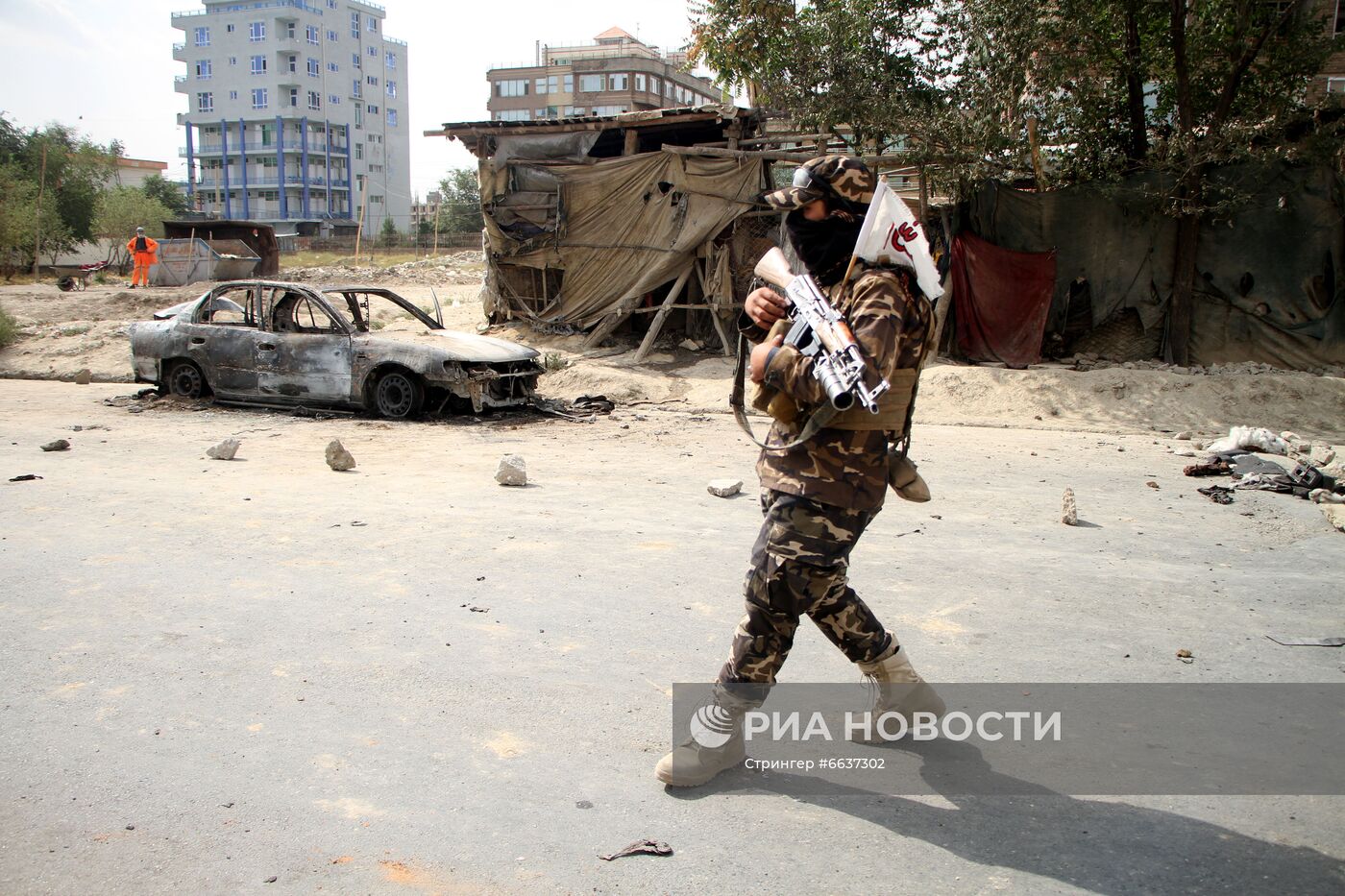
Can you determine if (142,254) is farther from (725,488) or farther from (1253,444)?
(1253,444)

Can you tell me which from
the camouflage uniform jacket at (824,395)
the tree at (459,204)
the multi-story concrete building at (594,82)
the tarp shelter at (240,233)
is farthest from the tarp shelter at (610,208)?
the multi-story concrete building at (594,82)

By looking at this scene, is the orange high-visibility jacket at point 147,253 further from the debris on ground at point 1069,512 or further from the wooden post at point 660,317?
the debris on ground at point 1069,512

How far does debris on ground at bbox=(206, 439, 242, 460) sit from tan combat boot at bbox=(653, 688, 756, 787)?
19.1 feet

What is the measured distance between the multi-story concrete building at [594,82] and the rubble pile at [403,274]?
137 ft

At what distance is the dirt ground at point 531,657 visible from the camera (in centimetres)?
238

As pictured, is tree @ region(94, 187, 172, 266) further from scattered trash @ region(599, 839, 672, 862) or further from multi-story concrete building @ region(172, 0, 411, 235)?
scattered trash @ region(599, 839, 672, 862)

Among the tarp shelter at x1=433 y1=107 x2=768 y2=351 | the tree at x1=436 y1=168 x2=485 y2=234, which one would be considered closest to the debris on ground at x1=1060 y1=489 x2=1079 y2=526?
the tarp shelter at x1=433 y1=107 x2=768 y2=351

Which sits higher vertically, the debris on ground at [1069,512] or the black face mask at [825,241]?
the black face mask at [825,241]

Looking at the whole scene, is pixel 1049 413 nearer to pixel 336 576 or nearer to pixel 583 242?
pixel 583 242

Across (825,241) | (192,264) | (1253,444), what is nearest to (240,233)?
(192,264)

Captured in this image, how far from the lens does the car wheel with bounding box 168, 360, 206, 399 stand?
424 inches

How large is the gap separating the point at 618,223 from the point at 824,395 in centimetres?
1277

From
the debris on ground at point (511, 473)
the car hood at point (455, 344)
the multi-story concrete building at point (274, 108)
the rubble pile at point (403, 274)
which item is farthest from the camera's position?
the multi-story concrete building at point (274, 108)

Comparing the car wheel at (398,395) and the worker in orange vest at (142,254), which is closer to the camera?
the car wheel at (398,395)
